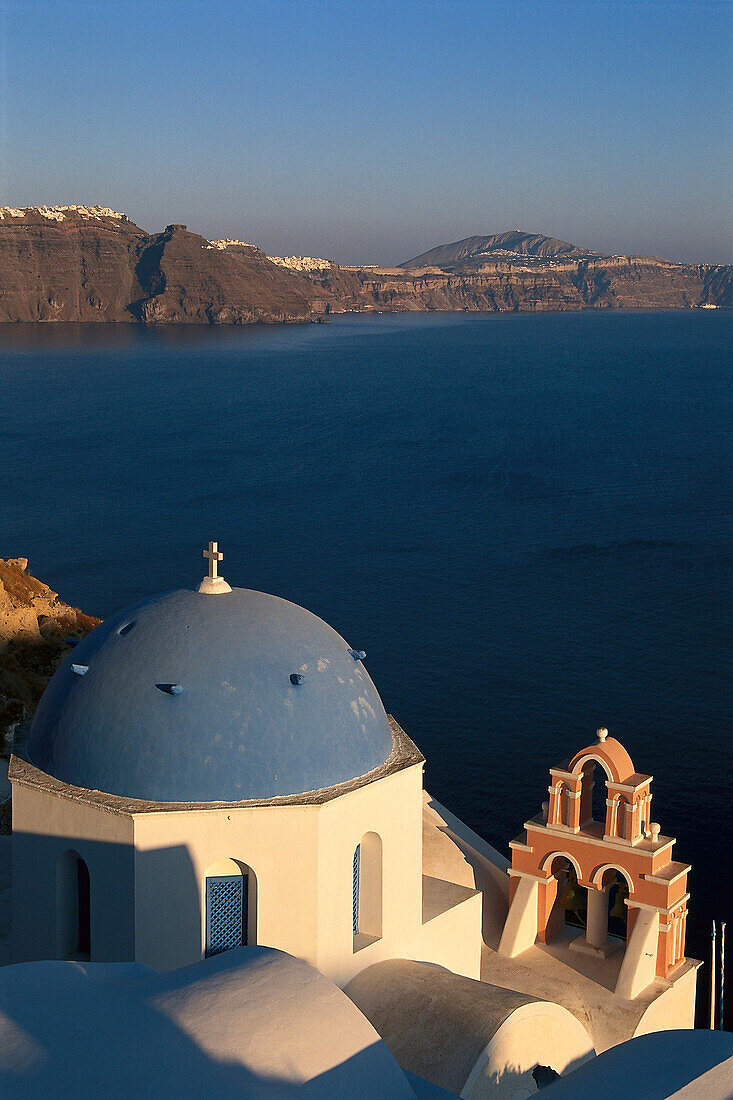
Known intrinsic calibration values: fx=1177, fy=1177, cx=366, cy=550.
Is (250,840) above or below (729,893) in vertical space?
above

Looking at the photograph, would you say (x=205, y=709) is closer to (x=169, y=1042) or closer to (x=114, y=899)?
(x=114, y=899)

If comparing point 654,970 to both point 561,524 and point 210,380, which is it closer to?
point 561,524

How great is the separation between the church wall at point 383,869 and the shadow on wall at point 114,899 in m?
1.24

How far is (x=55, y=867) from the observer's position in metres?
11.4

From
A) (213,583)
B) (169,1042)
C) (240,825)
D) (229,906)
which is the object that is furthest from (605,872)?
(169,1042)

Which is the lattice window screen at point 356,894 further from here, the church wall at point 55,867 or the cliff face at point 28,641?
the cliff face at point 28,641

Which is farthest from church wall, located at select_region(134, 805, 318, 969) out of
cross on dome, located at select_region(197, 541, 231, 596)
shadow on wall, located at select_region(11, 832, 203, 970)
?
cross on dome, located at select_region(197, 541, 231, 596)

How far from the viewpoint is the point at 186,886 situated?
1088cm

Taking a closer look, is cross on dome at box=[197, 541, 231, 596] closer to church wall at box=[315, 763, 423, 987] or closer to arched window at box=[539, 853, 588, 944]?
church wall at box=[315, 763, 423, 987]

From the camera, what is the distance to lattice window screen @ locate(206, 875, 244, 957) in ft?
36.4

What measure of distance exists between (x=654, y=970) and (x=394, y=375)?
113216 mm

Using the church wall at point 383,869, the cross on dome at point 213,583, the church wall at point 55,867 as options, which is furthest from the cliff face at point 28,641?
the church wall at point 383,869

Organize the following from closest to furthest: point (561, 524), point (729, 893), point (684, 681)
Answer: point (729, 893) < point (684, 681) < point (561, 524)

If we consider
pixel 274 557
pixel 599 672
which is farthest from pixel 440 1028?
pixel 274 557
